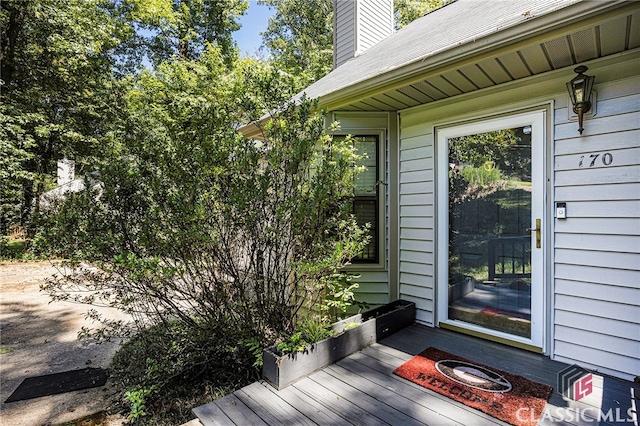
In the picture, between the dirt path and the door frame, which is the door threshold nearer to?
the door frame

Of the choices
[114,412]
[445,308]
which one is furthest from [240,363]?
[445,308]

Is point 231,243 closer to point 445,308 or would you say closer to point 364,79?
point 364,79

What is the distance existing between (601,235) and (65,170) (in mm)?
13675

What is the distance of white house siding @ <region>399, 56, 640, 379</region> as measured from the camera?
2.37m

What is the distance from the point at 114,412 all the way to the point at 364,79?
3773 mm

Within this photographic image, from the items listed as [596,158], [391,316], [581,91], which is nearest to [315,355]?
[391,316]

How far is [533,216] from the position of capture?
9.48 ft

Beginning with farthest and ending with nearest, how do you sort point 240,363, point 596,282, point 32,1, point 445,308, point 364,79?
point 32,1
point 445,308
point 364,79
point 240,363
point 596,282

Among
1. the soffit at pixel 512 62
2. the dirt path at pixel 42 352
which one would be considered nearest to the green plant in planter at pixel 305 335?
the dirt path at pixel 42 352

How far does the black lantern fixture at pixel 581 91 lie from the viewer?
2504 mm

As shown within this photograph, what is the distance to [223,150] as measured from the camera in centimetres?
271

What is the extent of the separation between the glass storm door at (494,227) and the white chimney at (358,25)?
3618mm

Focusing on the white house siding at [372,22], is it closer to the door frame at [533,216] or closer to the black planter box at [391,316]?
the door frame at [533,216]

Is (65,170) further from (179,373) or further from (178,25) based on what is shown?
(179,373)
